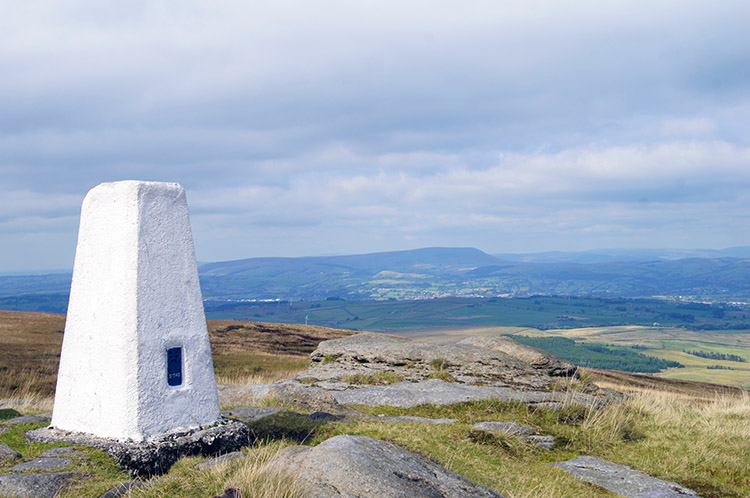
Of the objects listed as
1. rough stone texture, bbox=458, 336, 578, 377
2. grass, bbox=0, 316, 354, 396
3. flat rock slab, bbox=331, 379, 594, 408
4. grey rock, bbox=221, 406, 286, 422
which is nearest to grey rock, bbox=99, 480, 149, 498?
grey rock, bbox=221, 406, 286, 422

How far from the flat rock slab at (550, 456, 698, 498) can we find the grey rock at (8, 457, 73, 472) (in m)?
8.50

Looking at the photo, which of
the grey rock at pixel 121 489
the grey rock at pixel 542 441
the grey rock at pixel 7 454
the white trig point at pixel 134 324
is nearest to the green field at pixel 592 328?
the grey rock at pixel 542 441

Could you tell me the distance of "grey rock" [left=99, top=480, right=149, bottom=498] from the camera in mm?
6980

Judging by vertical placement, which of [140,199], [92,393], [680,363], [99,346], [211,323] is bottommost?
[680,363]

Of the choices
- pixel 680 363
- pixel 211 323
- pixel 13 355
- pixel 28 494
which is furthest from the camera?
pixel 680 363

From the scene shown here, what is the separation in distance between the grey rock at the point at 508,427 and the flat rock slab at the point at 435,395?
274 cm

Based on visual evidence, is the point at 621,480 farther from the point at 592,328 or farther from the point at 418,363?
the point at 592,328

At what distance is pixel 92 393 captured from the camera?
9.18m

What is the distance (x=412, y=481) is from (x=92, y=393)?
5679mm

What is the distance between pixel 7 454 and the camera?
824cm

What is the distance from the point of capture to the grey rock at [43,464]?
770cm

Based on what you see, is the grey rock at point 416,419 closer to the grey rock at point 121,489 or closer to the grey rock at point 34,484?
the grey rock at point 121,489

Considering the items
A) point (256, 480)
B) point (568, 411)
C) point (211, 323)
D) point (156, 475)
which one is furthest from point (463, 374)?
point (211, 323)

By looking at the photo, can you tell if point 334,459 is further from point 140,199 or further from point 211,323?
point 211,323
